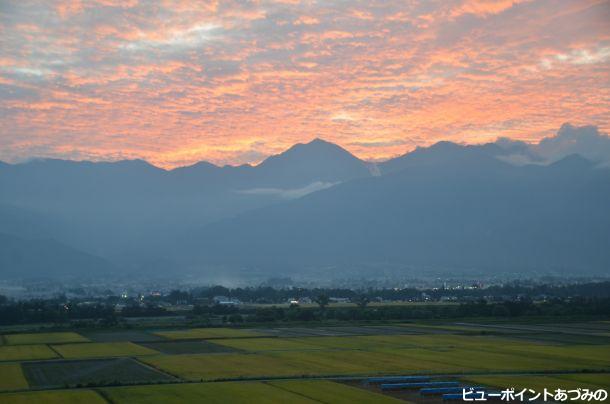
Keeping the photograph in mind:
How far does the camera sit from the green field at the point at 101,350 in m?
49.3

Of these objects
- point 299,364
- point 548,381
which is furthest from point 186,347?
point 548,381

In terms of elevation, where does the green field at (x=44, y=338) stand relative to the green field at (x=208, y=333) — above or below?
below

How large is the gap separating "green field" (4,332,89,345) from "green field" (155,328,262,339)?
7.23m

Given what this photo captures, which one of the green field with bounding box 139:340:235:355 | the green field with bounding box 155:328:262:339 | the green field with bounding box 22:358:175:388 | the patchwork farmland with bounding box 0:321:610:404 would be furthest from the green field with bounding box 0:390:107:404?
the green field with bounding box 155:328:262:339

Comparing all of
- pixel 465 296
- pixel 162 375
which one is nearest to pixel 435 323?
pixel 162 375

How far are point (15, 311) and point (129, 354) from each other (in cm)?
4432

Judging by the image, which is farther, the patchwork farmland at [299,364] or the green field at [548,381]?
the patchwork farmland at [299,364]

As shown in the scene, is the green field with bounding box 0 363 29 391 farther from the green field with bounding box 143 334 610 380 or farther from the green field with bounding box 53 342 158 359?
the green field with bounding box 143 334 610 380

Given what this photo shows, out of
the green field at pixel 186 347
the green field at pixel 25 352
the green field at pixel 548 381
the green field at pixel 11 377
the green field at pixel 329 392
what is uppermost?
the green field at pixel 548 381

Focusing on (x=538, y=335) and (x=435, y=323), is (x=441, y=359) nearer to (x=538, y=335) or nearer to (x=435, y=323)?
(x=538, y=335)

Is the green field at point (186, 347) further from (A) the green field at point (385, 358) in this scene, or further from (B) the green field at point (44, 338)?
(B) the green field at point (44, 338)

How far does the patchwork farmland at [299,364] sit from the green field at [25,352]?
0.22 ft

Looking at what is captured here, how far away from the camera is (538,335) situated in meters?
58.4

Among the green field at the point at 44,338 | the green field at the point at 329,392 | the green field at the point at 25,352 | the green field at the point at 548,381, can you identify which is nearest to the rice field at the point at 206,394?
the green field at the point at 329,392
